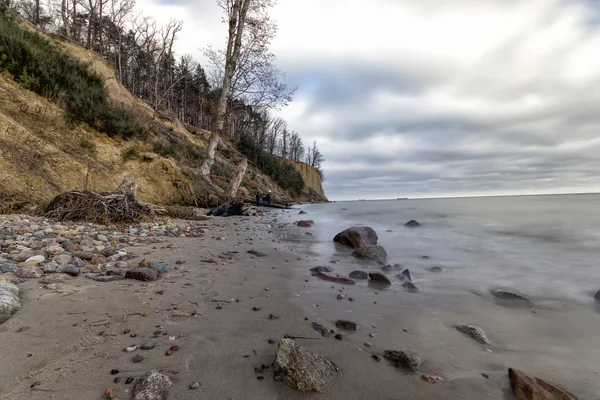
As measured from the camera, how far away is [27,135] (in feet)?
19.3

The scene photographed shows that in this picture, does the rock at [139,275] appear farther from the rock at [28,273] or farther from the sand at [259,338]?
the rock at [28,273]

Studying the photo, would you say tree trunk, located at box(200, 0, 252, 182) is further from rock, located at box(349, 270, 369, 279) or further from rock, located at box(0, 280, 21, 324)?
rock, located at box(0, 280, 21, 324)

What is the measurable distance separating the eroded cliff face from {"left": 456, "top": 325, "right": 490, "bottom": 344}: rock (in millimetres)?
49211

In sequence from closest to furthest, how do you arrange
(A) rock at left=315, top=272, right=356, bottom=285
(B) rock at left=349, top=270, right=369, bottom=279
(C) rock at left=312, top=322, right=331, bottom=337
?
1. (C) rock at left=312, top=322, right=331, bottom=337
2. (A) rock at left=315, top=272, right=356, bottom=285
3. (B) rock at left=349, top=270, right=369, bottom=279

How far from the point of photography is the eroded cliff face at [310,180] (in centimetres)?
5455

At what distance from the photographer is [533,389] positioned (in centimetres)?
166

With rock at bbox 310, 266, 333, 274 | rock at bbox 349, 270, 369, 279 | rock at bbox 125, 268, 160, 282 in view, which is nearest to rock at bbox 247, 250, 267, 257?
rock at bbox 310, 266, 333, 274

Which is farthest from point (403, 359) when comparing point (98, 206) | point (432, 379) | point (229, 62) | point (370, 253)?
point (229, 62)

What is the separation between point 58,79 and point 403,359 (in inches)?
411

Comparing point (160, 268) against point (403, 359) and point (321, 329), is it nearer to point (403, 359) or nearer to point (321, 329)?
point (321, 329)

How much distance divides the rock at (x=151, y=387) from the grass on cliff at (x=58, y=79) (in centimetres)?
848

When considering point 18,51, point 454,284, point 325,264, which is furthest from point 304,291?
point 18,51

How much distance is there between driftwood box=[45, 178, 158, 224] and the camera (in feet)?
16.0

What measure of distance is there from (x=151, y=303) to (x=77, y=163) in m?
6.03
